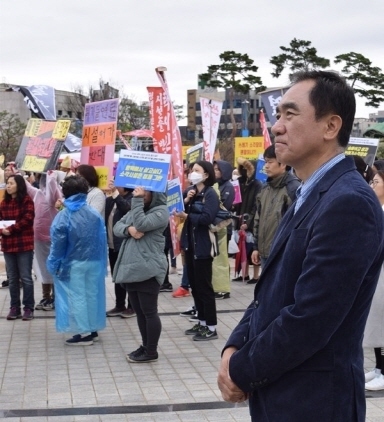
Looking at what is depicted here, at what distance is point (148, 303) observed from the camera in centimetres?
671

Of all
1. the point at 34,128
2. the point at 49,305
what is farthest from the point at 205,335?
the point at 34,128

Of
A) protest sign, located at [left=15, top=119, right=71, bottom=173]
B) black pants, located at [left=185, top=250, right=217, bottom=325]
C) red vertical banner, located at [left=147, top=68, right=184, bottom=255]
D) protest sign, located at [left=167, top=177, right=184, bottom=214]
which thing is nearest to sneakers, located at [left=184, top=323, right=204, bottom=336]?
black pants, located at [left=185, top=250, right=217, bottom=325]

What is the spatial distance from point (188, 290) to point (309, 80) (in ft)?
27.5

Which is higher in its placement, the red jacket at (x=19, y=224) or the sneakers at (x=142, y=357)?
the red jacket at (x=19, y=224)

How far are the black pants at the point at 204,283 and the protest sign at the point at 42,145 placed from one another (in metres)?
2.28

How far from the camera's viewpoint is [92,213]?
24.8 ft

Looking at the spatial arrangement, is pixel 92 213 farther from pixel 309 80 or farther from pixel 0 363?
pixel 309 80

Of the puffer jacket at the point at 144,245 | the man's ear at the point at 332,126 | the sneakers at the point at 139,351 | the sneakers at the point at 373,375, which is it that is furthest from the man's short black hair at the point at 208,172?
the man's ear at the point at 332,126

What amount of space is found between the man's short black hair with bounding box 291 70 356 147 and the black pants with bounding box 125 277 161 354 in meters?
4.50

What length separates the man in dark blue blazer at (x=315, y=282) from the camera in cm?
212

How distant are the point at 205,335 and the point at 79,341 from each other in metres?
1.29

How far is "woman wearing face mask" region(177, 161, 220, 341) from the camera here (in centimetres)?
757

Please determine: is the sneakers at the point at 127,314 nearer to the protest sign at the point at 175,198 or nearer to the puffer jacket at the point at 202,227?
the protest sign at the point at 175,198

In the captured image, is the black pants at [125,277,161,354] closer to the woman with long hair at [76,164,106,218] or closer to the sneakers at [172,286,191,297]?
the woman with long hair at [76,164,106,218]
